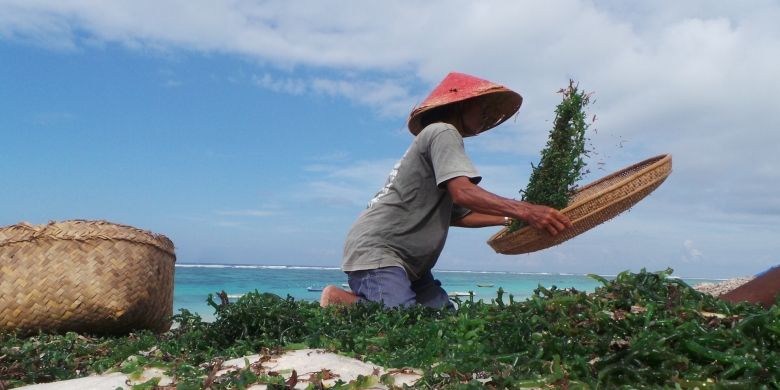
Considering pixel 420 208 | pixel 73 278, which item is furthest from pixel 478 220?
pixel 73 278

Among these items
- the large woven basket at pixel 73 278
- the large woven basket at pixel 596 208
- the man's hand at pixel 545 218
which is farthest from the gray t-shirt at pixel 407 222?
the large woven basket at pixel 73 278

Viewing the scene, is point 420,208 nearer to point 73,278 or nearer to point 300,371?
point 300,371

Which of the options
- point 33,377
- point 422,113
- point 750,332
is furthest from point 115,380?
point 422,113

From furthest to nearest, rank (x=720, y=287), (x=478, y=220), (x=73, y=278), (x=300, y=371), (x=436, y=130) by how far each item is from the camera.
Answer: (x=720, y=287), (x=73, y=278), (x=478, y=220), (x=436, y=130), (x=300, y=371)

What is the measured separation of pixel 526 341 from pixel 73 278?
5239 millimetres

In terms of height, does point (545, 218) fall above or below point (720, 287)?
above

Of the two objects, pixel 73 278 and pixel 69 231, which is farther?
pixel 69 231

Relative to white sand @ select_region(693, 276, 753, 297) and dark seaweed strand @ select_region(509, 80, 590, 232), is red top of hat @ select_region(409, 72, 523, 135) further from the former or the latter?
white sand @ select_region(693, 276, 753, 297)

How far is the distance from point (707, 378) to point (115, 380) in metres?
2.66

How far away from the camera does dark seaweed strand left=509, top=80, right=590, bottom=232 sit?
6.12 metres

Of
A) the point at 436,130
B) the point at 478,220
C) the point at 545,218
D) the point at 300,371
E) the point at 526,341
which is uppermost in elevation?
the point at 436,130

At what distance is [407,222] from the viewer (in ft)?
18.8

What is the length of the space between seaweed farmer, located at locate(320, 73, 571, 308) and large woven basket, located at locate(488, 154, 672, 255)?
1.17ft

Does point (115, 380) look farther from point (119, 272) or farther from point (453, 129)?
point (119, 272)
